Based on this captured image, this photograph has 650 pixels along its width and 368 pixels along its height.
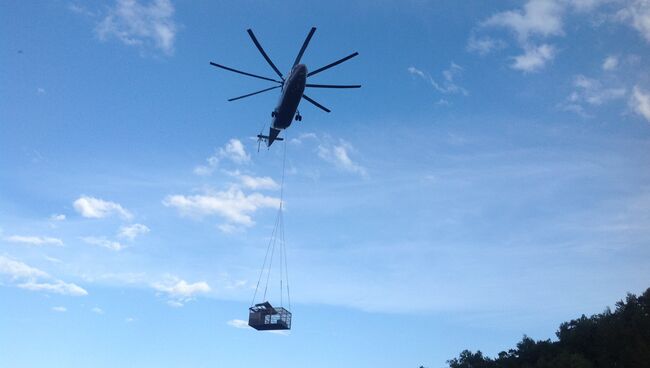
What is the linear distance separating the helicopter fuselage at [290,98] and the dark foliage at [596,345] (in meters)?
40.5

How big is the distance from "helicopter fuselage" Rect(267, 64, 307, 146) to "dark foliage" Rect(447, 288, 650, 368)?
133 ft

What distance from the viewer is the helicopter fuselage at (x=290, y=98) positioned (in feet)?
91.5

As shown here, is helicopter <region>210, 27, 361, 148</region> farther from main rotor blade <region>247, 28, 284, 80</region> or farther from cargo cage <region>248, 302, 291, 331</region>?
cargo cage <region>248, 302, 291, 331</region>

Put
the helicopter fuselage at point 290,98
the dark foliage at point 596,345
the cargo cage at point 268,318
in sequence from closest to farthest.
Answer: the helicopter fuselage at point 290,98 → the cargo cage at point 268,318 → the dark foliage at point 596,345

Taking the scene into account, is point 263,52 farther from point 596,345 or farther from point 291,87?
point 596,345

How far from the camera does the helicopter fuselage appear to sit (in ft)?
91.5

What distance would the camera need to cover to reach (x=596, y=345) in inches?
2194

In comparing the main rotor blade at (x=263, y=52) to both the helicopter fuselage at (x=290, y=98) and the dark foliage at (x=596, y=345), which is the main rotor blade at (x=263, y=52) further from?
the dark foliage at (x=596, y=345)

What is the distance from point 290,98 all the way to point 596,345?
48.4 metres

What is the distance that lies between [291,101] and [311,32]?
14.1 ft

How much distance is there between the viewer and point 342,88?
108 feet

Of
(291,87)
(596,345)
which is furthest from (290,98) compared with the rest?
(596,345)

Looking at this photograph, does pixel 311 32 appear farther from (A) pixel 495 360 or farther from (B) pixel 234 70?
(A) pixel 495 360

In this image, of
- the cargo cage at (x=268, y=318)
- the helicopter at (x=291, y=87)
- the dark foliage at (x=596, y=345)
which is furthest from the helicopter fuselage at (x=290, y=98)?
the dark foliage at (x=596, y=345)
